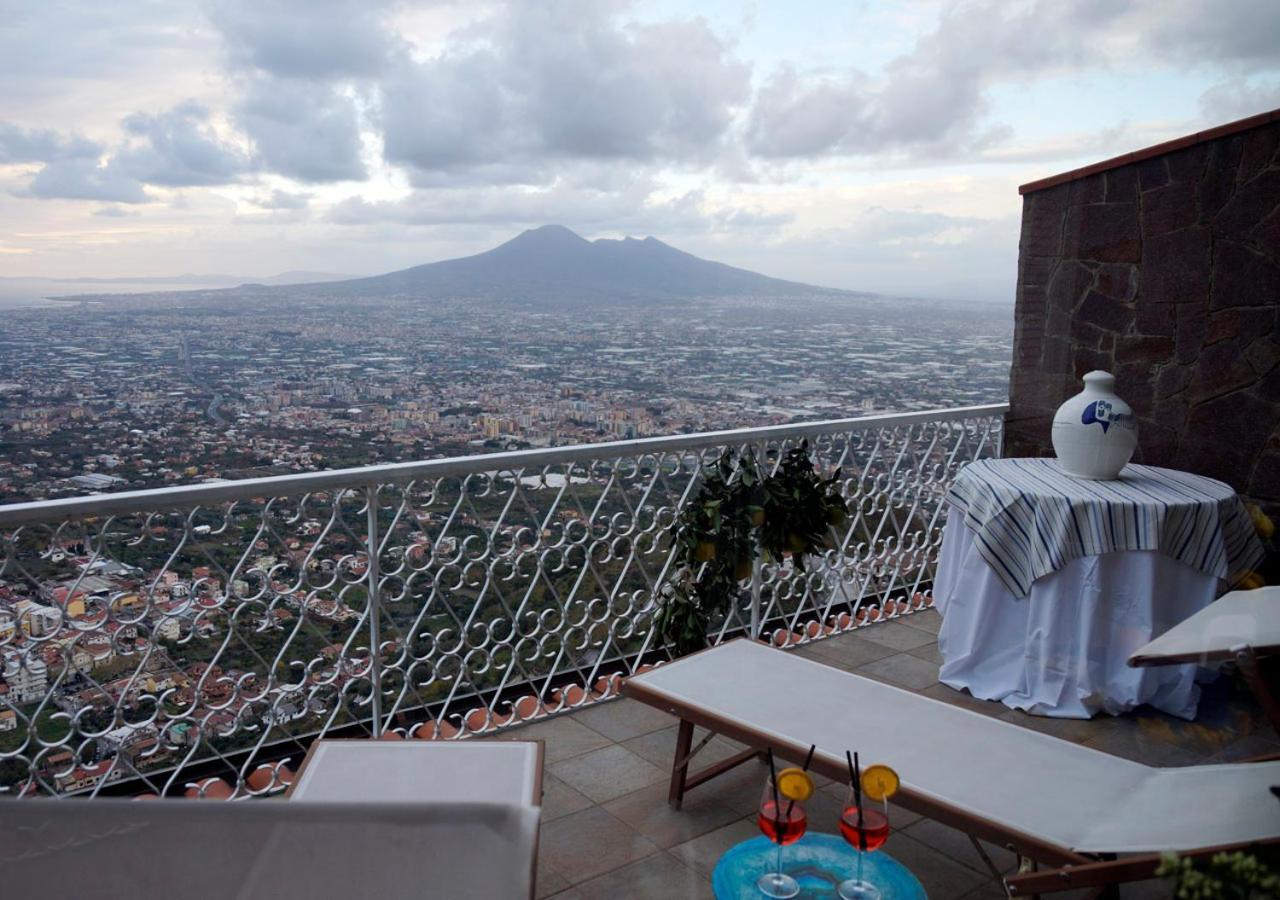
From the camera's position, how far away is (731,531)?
3.78 metres

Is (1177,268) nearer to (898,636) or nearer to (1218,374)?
(1218,374)

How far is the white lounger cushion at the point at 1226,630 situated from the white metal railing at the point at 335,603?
71.7 inches

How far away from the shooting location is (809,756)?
2246mm

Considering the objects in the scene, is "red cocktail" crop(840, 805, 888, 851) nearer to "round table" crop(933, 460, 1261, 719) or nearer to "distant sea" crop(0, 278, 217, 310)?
"round table" crop(933, 460, 1261, 719)

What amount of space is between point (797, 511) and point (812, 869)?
2.04m

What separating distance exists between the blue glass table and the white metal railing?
1.73 m

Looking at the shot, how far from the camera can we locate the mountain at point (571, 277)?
807 cm

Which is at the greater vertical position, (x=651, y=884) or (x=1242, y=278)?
(x=1242, y=278)

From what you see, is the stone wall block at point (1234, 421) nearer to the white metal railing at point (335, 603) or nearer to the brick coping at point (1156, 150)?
the brick coping at point (1156, 150)

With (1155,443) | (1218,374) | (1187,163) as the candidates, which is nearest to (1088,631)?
(1155,443)

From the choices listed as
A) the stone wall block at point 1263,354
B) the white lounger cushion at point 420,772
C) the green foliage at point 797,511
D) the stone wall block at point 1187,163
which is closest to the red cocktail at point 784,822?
the white lounger cushion at point 420,772

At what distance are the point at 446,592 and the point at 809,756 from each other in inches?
64.0

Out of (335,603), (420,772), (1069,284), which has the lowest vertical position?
(420,772)

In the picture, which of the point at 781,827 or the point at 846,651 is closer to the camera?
the point at 781,827
